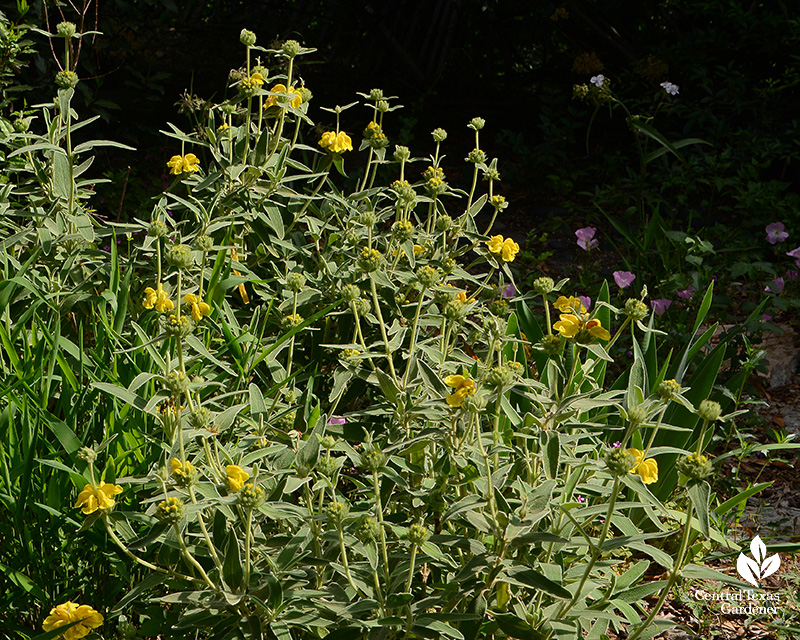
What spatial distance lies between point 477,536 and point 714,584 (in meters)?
0.71

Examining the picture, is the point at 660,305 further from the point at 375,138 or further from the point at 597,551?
the point at 597,551

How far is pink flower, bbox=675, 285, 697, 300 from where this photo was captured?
267cm

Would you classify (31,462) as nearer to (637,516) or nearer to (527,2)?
(637,516)

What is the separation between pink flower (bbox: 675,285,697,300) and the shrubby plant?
529 millimetres

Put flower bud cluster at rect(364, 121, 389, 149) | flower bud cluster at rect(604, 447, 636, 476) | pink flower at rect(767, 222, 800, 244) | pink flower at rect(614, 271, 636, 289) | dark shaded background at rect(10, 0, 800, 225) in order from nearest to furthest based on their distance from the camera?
flower bud cluster at rect(604, 447, 636, 476) → flower bud cluster at rect(364, 121, 389, 149) → pink flower at rect(614, 271, 636, 289) → pink flower at rect(767, 222, 800, 244) → dark shaded background at rect(10, 0, 800, 225)

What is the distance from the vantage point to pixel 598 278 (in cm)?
327

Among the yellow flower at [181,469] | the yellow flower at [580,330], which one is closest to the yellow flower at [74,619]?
the yellow flower at [181,469]

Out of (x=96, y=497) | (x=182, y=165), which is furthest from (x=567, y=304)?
(x=182, y=165)

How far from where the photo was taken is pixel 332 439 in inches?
54.7

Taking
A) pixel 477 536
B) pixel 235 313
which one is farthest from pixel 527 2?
pixel 477 536

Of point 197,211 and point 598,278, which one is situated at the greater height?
point 197,211

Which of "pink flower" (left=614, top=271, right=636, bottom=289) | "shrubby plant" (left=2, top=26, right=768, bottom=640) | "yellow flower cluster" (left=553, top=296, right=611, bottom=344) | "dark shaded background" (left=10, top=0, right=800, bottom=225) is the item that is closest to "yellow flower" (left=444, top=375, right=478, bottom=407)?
"shrubby plant" (left=2, top=26, right=768, bottom=640)

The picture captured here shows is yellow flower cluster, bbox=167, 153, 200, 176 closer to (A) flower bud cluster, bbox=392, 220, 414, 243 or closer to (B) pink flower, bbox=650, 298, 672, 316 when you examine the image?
(A) flower bud cluster, bbox=392, 220, 414, 243

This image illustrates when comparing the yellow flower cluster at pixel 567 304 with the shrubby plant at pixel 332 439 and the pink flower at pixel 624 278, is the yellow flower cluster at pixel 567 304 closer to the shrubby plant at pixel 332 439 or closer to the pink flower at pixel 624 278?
the shrubby plant at pixel 332 439
